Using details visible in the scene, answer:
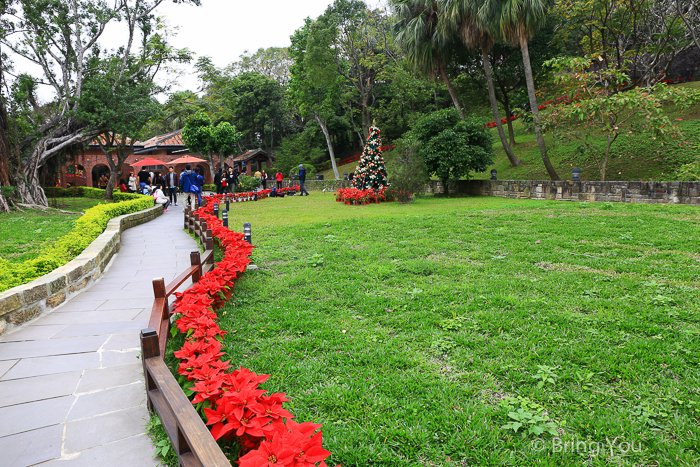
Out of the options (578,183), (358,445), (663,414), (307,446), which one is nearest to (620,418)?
(663,414)

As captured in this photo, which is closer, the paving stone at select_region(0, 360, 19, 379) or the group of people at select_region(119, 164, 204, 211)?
the paving stone at select_region(0, 360, 19, 379)

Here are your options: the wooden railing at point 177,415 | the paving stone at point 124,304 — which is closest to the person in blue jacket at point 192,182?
the paving stone at point 124,304

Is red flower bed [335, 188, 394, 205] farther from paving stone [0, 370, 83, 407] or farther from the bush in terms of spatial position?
paving stone [0, 370, 83, 407]

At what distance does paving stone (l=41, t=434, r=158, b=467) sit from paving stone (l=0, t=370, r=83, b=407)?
801 mm

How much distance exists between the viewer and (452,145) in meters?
16.3

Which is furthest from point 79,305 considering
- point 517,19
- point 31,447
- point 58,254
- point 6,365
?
point 517,19

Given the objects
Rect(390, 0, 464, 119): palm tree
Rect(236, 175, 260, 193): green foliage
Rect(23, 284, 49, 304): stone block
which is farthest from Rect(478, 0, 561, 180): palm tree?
Rect(236, 175, 260, 193): green foliage

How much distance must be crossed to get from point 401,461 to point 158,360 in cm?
149

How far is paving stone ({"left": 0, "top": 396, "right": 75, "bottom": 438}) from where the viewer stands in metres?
2.38

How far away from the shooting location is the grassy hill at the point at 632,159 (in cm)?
1420

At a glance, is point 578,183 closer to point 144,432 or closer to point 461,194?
point 461,194

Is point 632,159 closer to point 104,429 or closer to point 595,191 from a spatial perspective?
point 595,191

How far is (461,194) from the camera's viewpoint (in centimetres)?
1766

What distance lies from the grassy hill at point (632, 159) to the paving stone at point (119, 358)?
14.3 meters
